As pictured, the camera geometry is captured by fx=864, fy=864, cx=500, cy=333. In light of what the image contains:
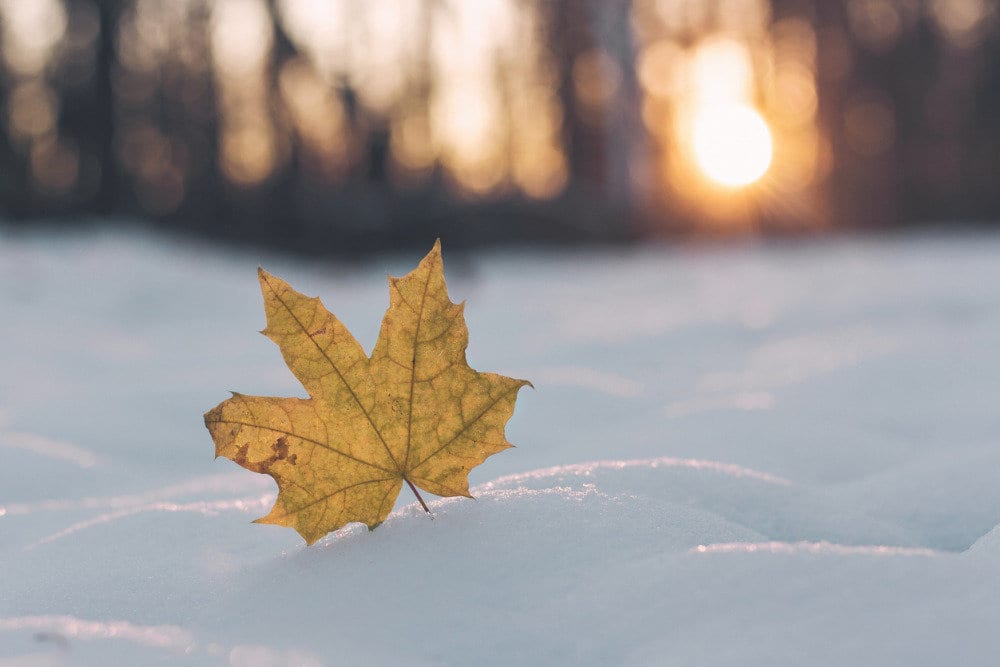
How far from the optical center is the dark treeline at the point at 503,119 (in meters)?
10.7

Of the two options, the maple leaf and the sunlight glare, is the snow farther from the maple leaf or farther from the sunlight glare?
the sunlight glare

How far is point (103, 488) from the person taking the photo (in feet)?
4.92

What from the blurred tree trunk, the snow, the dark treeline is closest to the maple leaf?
the snow

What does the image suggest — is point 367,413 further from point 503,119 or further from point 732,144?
point 503,119

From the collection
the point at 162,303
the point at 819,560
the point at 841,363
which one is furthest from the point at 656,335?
the point at 162,303

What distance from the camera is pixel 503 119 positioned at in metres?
17.8

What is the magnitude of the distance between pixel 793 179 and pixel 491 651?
54.5ft

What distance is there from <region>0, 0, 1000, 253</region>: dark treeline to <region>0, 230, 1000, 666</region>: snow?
22.7ft

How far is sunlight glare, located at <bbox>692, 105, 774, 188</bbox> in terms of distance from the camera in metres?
13.8

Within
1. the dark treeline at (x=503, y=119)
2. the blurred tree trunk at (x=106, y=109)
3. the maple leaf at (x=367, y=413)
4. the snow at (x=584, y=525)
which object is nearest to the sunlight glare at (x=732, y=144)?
the dark treeline at (x=503, y=119)

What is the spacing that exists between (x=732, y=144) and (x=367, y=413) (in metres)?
14.8

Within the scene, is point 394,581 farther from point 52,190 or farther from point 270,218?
point 52,190

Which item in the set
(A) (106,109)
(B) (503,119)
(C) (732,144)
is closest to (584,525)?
(A) (106,109)

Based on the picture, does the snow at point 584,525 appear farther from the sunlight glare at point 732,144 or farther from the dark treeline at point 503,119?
the sunlight glare at point 732,144
